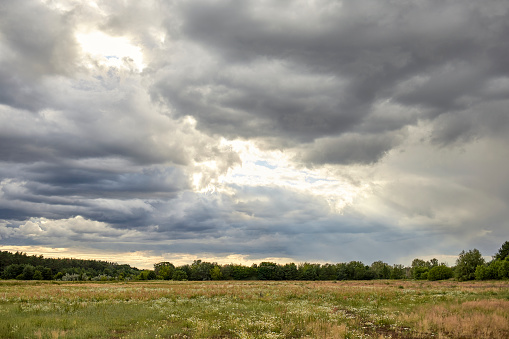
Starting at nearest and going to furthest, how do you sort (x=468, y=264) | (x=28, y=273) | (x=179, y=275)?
(x=468, y=264) → (x=28, y=273) → (x=179, y=275)

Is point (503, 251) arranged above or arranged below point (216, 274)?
above

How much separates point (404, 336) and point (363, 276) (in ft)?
448

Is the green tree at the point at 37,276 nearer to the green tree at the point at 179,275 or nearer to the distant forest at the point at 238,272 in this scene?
the distant forest at the point at 238,272

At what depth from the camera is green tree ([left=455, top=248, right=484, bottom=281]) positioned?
9333cm

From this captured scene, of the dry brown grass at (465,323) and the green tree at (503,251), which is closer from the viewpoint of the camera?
the dry brown grass at (465,323)

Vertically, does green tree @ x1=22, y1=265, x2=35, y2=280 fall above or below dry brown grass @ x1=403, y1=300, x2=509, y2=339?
below

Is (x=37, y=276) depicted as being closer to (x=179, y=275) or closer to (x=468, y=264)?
(x=179, y=275)

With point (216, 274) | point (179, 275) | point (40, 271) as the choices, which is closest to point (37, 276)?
point (40, 271)

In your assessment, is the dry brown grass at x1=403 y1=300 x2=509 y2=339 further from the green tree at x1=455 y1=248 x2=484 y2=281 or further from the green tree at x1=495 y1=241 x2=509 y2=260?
the green tree at x1=495 y1=241 x2=509 y2=260

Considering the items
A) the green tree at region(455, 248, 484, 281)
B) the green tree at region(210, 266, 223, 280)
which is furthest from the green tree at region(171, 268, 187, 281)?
the green tree at region(455, 248, 484, 281)

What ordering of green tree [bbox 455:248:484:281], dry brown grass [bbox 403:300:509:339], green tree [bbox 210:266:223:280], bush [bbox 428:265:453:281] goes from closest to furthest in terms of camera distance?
dry brown grass [bbox 403:300:509:339], green tree [bbox 455:248:484:281], bush [bbox 428:265:453:281], green tree [bbox 210:266:223:280]

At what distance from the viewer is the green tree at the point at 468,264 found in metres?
93.3

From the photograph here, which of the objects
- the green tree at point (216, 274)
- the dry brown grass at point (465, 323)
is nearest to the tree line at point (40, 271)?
the green tree at point (216, 274)

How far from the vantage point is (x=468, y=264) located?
94125mm
